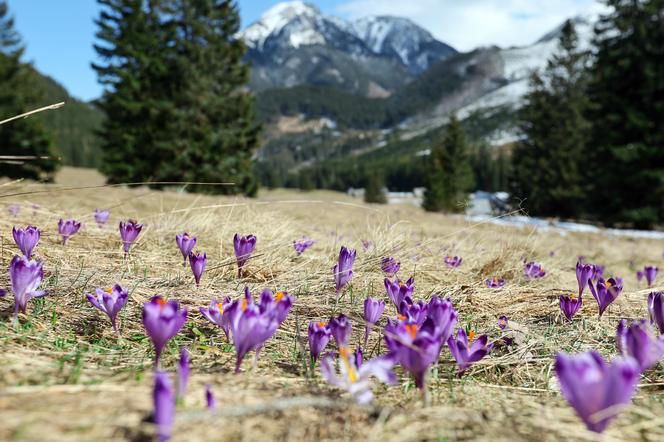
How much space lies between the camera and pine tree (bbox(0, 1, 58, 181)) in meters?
24.5

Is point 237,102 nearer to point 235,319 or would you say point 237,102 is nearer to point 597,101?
point 597,101

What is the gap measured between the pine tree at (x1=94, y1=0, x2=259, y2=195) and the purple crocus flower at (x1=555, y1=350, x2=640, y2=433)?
64.7ft

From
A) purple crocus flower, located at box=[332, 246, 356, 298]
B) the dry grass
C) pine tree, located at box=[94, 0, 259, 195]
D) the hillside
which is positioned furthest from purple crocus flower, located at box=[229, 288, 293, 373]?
the hillside

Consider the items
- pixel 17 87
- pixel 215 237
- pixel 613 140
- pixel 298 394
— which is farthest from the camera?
pixel 17 87

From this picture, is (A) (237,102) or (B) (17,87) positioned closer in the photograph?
(A) (237,102)

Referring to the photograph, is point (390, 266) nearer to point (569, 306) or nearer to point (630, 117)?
point (569, 306)

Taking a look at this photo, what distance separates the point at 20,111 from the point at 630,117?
27.2 metres

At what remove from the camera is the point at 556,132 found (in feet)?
97.0

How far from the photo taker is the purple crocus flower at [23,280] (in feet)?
4.79

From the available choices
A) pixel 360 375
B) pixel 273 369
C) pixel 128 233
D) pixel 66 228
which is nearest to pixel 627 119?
pixel 128 233

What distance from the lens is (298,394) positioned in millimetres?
1127

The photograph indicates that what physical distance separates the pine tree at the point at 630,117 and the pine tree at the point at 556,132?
10.8 m

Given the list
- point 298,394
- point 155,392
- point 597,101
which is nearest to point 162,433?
point 155,392

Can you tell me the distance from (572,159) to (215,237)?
96.5 feet
